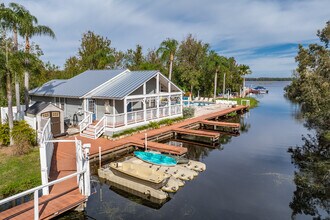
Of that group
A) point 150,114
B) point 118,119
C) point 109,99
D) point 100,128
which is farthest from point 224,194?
point 109,99

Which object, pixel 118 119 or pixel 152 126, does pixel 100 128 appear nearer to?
pixel 118 119

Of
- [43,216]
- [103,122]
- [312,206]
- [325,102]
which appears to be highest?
[325,102]

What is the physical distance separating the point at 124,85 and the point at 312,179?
14669mm

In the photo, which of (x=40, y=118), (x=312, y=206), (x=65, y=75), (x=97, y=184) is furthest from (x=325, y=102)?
(x=65, y=75)

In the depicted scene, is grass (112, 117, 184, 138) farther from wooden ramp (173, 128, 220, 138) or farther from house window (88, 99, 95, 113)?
house window (88, 99, 95, 113)

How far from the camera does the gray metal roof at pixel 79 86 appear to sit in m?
21.2

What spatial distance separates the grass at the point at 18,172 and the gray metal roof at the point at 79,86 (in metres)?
7.76

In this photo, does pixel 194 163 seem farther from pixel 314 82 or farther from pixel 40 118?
pixel 40 118

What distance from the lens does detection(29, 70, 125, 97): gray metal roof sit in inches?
834

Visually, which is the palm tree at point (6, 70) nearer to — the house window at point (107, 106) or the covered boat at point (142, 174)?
the house window at point (107, 106)

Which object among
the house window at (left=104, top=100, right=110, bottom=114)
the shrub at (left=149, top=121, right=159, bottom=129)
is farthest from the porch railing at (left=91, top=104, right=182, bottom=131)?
the house window at (left=104, top=100, right=110, bottom=114)

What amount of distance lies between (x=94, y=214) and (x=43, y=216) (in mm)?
2152

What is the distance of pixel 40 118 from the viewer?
1580 centimetres

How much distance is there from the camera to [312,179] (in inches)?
514
